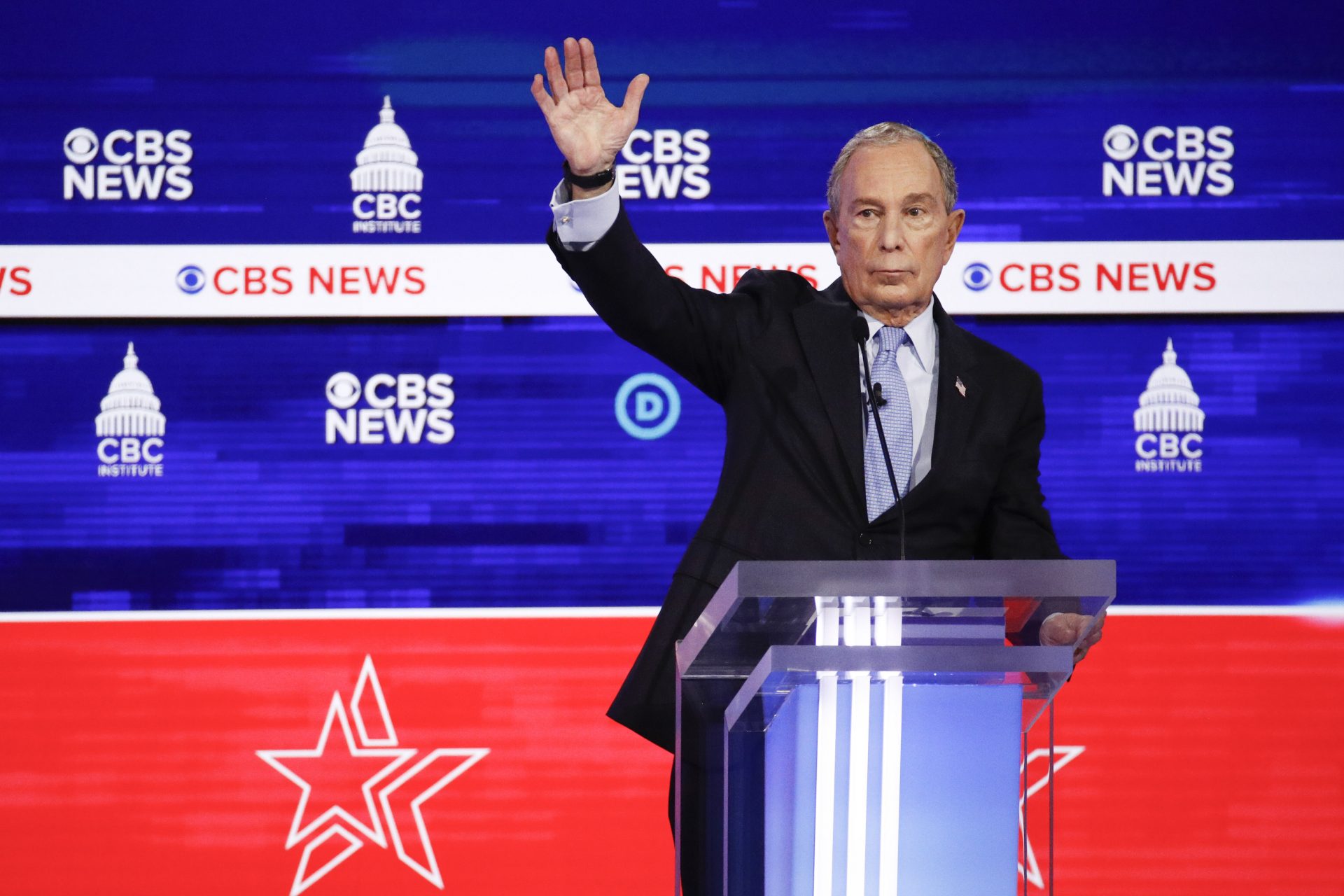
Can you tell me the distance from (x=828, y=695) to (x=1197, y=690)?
225 centimetres

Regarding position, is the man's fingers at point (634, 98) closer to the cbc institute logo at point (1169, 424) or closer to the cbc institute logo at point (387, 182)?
the cbc institute logo at point (387, 182)

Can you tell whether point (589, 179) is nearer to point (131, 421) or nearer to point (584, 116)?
point (584, 116)

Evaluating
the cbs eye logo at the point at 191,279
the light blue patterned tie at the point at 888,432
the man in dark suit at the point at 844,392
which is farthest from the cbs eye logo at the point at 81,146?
the light blue patterned tie at the point at 888,432

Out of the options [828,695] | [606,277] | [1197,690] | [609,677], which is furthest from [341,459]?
[828,695]

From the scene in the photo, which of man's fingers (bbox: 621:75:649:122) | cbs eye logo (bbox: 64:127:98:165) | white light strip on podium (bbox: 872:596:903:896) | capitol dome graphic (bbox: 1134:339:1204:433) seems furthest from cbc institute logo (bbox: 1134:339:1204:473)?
cbs eye logo (bbox: 64:127:98:165)

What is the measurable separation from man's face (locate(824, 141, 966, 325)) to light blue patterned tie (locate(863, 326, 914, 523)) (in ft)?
0.19

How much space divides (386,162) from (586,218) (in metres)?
1.66

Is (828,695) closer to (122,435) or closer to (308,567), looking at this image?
(308,567)

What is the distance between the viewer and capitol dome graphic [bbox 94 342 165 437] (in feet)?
11.0

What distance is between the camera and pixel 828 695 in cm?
136

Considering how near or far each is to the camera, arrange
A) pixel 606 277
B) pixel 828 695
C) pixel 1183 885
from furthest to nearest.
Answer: pixel 1183 885
pixel 606 277
pixel 828 695

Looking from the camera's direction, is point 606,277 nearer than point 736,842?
No

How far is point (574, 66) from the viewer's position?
1.87m

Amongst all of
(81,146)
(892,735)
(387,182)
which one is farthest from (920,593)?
(81,146)
